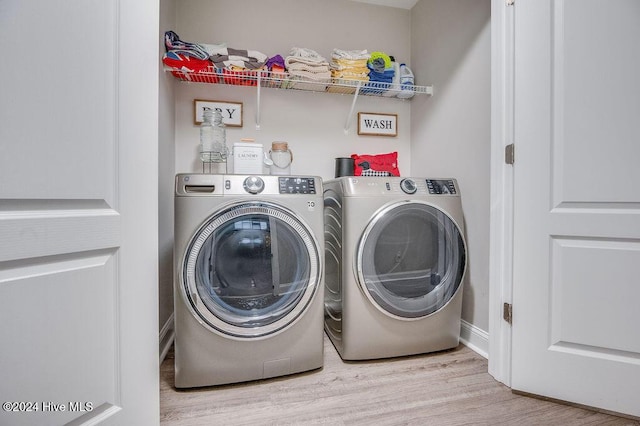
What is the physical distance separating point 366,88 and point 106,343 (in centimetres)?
202

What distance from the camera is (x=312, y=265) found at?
4.58 feet

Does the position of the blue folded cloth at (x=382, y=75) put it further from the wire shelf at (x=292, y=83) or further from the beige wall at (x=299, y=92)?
the beige wall at (x=299, y=92)

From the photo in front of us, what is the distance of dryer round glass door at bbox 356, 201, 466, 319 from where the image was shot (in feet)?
5.08

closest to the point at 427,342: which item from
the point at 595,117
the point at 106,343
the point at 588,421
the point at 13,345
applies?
the point at 588,421

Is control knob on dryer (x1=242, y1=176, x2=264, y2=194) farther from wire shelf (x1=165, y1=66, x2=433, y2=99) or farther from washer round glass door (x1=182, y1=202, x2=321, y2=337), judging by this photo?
wire shelf (x1=165, y1=66, x2=433, y2=99)

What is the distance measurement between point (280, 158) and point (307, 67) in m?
0.62

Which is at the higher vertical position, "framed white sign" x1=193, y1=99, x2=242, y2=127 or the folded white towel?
the folded white towel

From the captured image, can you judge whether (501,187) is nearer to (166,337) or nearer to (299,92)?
(299,92)

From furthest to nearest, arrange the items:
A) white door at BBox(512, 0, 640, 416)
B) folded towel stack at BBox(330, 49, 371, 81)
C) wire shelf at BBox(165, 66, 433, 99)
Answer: folded towel stack at BBox(330, 49, 371, 81) < wire shelf at BBox(165, 66, 433, 99) < white door at BBox(512, 0, 640, 416)

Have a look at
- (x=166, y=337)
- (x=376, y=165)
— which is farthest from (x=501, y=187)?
(x=166, y=337)

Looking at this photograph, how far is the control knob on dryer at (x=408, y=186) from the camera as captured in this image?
158 cm

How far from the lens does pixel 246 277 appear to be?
1.36m

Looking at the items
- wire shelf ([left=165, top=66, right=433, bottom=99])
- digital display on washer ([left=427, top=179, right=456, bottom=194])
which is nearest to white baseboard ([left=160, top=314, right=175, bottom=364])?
wire shelf ([left=165, top=66, right=433, bottom=99])

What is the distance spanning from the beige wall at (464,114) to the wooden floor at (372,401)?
0.42 metres
